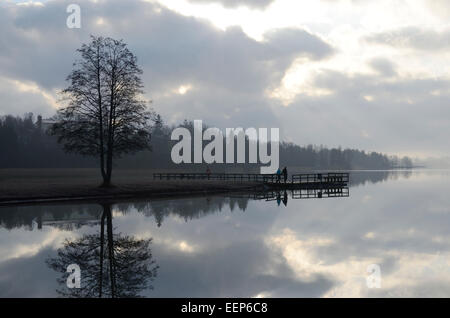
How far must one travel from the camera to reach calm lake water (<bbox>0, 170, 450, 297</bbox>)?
393 inches

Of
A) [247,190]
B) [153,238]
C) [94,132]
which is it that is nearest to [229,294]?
[153,238]

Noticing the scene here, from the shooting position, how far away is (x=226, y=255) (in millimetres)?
13570

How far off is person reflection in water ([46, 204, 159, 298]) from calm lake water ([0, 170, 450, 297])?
4cm

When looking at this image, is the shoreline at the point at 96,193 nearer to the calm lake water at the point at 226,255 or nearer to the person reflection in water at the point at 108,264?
the calm lake water at the point at 226,255

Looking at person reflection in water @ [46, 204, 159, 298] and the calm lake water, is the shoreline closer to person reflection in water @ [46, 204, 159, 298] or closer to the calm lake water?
the calm lake water

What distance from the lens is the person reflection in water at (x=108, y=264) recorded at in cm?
973

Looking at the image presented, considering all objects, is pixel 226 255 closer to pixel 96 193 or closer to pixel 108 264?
pixel 108 264

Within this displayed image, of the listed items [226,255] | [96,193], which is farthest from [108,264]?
[96,193]

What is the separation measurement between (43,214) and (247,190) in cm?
3001

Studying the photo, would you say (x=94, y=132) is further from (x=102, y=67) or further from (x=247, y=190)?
(x=247, y=190)

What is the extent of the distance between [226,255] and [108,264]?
4.11 m

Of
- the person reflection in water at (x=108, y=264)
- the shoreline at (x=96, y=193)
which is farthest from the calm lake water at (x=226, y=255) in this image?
the shoreline at (x=96, y=193)

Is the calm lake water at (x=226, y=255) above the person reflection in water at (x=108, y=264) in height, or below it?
below

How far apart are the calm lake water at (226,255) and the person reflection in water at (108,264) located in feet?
0.12
